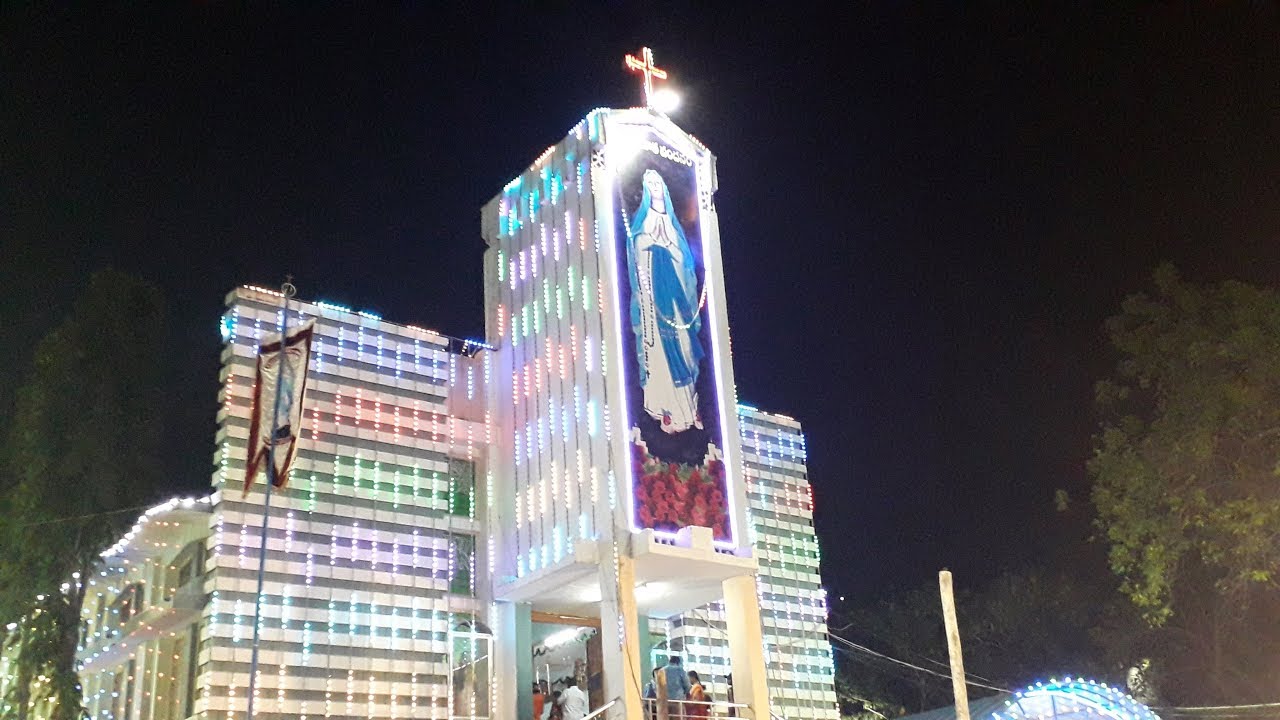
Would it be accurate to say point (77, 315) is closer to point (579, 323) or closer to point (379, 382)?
point (379, 382)

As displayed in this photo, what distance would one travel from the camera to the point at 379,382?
21.6m

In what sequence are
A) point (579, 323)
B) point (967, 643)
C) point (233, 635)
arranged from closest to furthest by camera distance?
point (233, 635) < point (579, 323) < point (967, 643)

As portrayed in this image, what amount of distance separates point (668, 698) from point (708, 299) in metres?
7.67

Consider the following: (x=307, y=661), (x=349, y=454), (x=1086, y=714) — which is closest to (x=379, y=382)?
(x=349, y=454)

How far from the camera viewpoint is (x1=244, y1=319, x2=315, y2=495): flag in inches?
658

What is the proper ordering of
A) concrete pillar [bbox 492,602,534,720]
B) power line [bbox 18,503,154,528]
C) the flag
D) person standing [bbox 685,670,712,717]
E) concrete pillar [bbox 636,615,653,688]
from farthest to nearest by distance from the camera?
power line [bbox 18,503,154,528]
concrete pillar [bbox 636,615,653,688]
concrete pillar [bbox 492,602,534,720]
person standing [bbox 685,670,712,717]
the flag

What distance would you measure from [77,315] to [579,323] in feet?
35.6

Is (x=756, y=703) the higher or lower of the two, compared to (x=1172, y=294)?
lower

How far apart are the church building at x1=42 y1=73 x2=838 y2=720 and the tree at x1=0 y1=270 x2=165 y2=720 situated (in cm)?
108

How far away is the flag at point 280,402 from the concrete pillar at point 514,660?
5746 millimetres

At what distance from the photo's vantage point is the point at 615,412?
66.0 ft

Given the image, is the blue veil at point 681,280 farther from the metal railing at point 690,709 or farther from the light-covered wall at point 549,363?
the metal railing at point 690,709

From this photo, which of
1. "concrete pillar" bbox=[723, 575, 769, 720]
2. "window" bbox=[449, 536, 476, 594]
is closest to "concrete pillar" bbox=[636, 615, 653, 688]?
"concrete pillar" bbox=[723, 575, 769, 720]

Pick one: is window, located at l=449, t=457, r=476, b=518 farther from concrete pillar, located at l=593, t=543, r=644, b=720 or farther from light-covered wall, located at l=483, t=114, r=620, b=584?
concrete pillar, located at l=593, t=543, r=644, b=720
